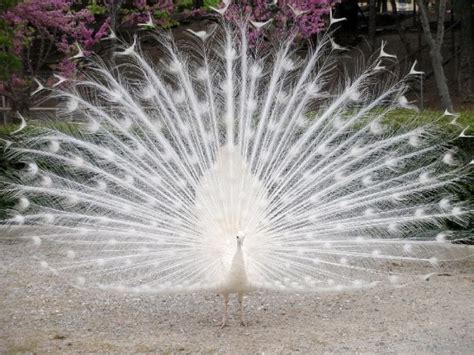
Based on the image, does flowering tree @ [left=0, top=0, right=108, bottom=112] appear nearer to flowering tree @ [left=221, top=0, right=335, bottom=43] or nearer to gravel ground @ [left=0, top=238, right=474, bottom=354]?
flowering tree @ [left=221, top=0, right=335, bottom=43]

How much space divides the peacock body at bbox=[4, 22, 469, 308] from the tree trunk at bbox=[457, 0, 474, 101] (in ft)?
39.6

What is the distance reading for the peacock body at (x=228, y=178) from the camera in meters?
5.69

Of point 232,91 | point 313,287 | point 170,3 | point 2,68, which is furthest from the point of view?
point 170,3

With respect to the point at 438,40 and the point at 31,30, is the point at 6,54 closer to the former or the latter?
the point at 31,30

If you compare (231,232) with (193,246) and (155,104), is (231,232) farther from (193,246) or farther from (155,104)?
(155,104)

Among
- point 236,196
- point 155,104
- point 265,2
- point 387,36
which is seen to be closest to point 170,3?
point 265,2

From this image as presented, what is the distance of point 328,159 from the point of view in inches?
249

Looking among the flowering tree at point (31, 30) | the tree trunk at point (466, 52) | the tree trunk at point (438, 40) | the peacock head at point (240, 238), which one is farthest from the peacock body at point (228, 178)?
the tree trunk at point (466, 52)

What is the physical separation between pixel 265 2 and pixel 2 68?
4.20 m

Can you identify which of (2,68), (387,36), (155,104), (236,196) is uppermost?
(387,36)

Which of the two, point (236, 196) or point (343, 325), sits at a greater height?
point (236, 196)

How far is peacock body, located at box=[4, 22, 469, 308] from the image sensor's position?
569cm

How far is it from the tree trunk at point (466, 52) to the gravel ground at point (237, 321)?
38.8ft

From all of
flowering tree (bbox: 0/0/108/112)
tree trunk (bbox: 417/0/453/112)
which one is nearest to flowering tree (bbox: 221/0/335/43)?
tree trunk (bbox: 417/0/453/112)
